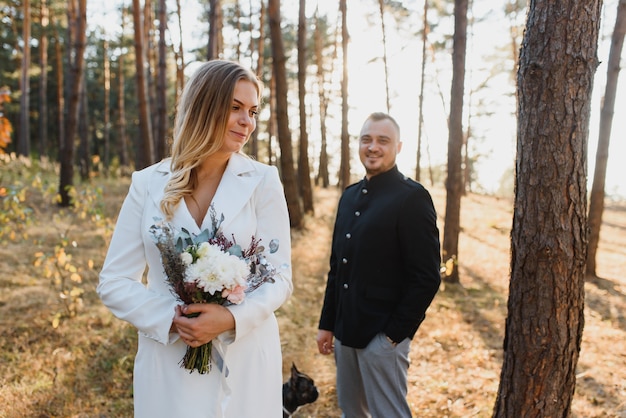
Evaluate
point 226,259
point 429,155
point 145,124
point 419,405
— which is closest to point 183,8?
point 145,124

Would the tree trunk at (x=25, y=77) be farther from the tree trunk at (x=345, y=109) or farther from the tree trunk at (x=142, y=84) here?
the tree trunk at (x=345, y=109)

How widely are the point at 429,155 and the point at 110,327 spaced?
22.8m

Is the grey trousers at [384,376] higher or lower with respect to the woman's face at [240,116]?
lower

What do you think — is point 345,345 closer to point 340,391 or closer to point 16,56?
point 340,391

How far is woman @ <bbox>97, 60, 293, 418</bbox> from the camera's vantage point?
1999 millimetres

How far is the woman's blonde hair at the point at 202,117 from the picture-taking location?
212 cm

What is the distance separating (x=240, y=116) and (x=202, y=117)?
6.5 inches

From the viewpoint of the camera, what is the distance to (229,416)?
2.03 meters

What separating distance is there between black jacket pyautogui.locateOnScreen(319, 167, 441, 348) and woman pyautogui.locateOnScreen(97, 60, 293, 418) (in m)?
0.91

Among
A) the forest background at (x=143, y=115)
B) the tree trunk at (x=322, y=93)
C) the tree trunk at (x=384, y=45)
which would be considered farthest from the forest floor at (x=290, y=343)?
the tree trunk at (x=322, y=93)

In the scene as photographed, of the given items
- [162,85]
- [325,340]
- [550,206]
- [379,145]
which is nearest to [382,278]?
[325,340]

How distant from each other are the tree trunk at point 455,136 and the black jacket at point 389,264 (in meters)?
5.72

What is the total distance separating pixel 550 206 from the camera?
263cm

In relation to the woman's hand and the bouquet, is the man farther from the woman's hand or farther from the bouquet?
the woman's hand
